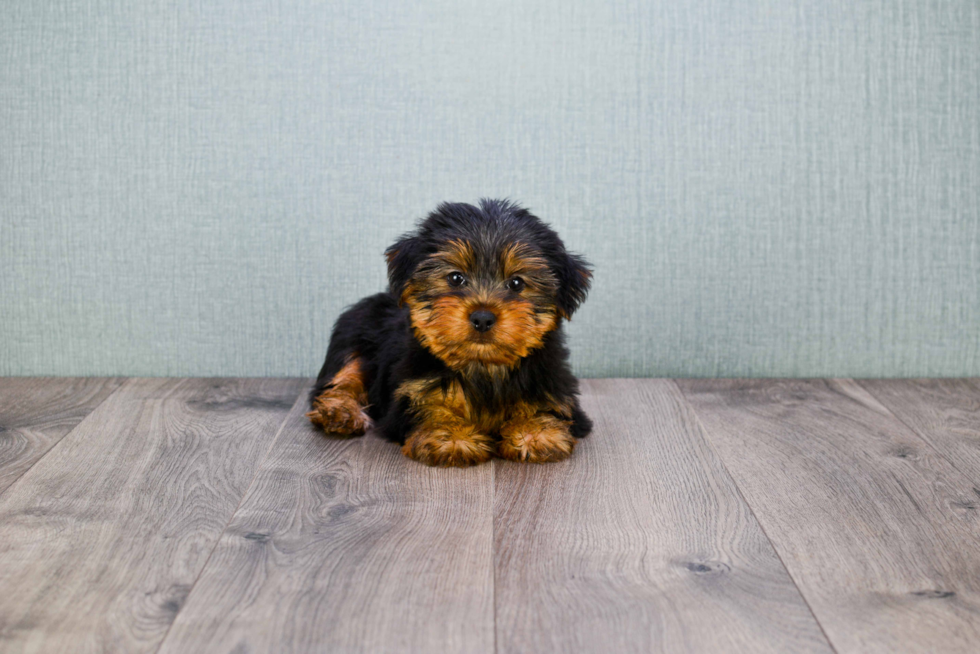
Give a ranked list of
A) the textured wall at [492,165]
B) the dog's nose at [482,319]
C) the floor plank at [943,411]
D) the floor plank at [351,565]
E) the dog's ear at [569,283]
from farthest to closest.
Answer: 1. the textured wall at [492,165]
2. the floor plank at [943,411]
3. the dog's ear at [569,283]
4. the dog's nose at [482,319]
5. the floor plank at [351,565]

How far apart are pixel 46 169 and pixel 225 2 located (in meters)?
0.88

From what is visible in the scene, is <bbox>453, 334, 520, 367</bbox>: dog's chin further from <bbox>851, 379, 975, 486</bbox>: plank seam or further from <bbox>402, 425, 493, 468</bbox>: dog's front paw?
<bbox>851, 379, 975, 486</bbox>: plank seam

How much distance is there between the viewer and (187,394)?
3.23 metres

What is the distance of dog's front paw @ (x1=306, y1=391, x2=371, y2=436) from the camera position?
271 cm

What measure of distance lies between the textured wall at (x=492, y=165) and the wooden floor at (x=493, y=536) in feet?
1.66

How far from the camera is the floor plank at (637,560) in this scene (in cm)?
159

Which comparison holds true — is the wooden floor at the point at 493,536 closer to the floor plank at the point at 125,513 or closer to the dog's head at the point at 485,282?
the floor plank at the point at 125,513

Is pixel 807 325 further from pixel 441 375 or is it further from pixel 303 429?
pixel 303 429

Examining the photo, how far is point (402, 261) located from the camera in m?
2.45

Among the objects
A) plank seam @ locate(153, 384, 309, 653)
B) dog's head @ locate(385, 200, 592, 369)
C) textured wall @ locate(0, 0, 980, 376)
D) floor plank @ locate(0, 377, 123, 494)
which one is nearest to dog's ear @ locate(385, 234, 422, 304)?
dog's head @ locate(385, 200, 592, 369)

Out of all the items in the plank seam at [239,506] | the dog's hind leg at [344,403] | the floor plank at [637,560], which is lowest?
the floor plank at [637,560]

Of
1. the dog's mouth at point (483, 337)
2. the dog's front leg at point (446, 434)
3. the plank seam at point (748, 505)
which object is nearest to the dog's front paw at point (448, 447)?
the dog's front leg at point (446, 434)

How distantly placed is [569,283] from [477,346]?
317 mm

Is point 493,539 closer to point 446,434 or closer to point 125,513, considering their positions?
point 446,434
